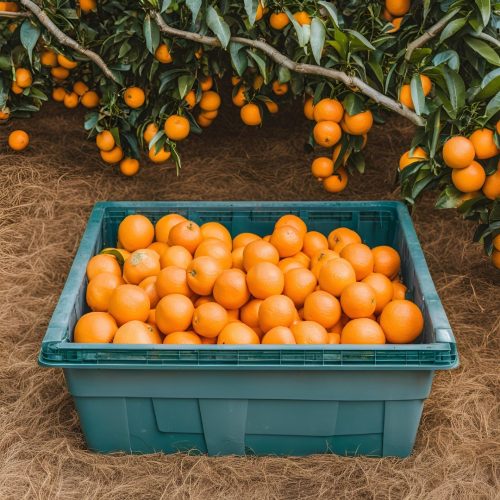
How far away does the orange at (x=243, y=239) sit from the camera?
2.76 metres

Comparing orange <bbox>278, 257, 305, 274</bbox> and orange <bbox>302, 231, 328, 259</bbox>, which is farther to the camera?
orange <bbox>302, 231, 328, 259</bbox>

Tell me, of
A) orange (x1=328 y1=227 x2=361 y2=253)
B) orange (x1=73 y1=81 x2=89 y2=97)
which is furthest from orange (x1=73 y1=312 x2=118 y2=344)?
orange (x1=73 y1=81 x2=89 y2=97)

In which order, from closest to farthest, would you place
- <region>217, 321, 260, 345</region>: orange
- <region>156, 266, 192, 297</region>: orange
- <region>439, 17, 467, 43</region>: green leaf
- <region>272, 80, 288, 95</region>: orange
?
<region>217, 321, 260, 345</region>: orange < <region>156, 266, 192, 297</region>: orange < <region>439, 17, 467, 43</region>: green leaf < <region>272, 80, 288, 95</region>: orange

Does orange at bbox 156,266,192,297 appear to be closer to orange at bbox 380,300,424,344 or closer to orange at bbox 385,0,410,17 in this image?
orange at bbox 380,300,424,344

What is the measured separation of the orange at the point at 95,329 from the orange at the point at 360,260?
0.81 m

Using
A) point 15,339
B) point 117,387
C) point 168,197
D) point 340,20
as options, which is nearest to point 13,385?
point 15,339

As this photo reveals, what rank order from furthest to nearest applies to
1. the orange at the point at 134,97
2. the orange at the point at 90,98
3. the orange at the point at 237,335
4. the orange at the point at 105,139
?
the orange at the point at 90,98, the orange at the point at 105,139, the orange at the point at 134,97, the orange at the point at 237,335

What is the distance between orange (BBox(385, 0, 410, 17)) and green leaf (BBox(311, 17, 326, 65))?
369 mm

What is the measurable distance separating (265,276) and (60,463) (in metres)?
0.82

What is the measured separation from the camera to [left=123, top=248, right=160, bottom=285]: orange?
2.52 m

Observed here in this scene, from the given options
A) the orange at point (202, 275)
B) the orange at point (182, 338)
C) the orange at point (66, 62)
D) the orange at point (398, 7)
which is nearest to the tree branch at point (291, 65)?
the orange at point (398, 7)

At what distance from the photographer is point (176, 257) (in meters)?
2.54

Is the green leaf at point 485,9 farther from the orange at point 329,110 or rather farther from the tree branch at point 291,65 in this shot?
the orange at point 329,110

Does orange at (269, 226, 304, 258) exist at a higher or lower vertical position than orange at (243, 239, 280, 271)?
lower
